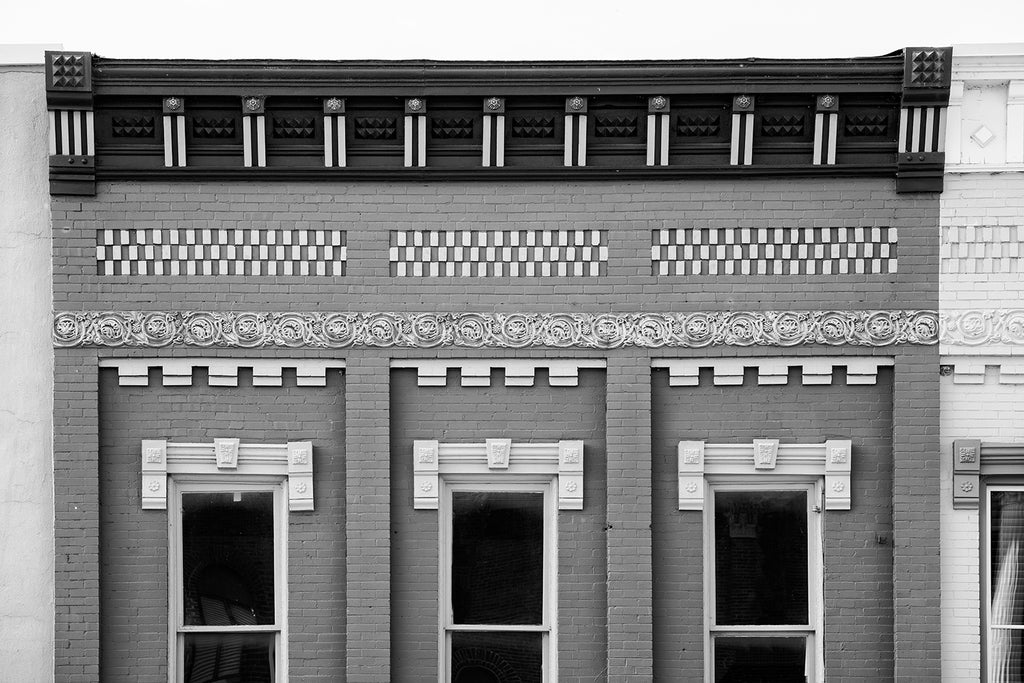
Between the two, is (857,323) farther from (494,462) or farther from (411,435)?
(411,435)

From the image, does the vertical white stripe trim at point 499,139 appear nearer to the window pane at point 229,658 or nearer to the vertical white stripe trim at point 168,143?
the vertical white stripe trim at point 168,143

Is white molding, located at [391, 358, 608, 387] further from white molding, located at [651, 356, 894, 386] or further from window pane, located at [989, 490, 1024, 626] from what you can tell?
window pane, located at [989, 490, 1024, 626]

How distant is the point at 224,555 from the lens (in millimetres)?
8641

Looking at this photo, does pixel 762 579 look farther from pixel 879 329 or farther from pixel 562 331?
pixel 562 331

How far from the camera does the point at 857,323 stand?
8453 millimetres

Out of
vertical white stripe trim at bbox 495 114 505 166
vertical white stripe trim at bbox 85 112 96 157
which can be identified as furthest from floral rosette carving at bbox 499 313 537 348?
vertical white stripe trim at bbox 85 112 96 157

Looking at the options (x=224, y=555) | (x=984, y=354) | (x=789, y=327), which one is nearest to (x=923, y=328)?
(x=984, y=354)

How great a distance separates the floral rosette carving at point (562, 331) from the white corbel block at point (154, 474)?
10.3 feet

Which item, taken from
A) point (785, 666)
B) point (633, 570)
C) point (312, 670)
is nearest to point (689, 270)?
point (633, 570)

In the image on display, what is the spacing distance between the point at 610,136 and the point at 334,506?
3.66 meters

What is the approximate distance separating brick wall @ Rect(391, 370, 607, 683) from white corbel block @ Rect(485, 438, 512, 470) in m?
0.09

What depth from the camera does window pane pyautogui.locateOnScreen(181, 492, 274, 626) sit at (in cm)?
862

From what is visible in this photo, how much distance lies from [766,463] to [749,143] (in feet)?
8.27

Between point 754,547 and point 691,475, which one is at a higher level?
point 691,475
